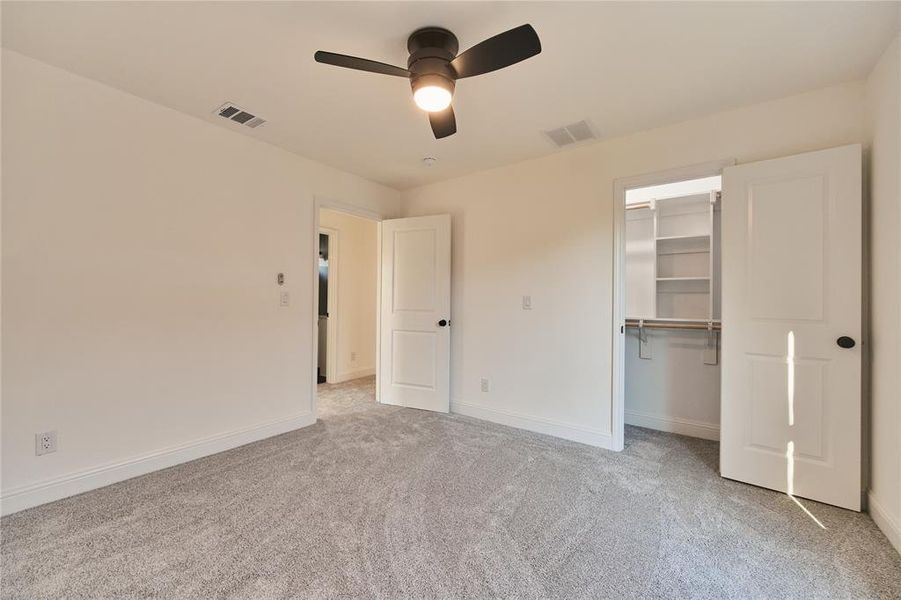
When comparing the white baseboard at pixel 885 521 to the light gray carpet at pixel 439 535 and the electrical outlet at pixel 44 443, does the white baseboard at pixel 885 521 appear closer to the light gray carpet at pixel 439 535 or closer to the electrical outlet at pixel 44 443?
the light gray carpet at pixel 439 535

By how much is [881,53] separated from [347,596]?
3586mm

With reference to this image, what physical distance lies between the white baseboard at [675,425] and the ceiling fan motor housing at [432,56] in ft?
10.6

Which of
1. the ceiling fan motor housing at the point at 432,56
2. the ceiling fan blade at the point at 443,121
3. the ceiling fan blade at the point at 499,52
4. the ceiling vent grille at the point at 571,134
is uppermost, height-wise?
the ceiling vent grille at the point at 571,134

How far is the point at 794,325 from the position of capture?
223cm

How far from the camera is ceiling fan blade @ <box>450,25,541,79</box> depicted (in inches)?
57.1

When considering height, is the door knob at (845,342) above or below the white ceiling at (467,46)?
below

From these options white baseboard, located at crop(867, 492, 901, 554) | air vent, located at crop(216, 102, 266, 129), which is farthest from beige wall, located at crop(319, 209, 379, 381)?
white baseboard, located at crop(867, 492, 901, 554)

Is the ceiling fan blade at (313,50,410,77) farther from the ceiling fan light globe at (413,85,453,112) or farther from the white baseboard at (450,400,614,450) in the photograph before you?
the white baseboard at (450,400,614,450)

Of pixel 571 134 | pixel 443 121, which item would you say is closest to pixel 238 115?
pixel 443 121

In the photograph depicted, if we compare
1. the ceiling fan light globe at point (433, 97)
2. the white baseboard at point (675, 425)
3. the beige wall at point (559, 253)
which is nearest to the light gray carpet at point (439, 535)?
the white baseboard at point (675, 425)

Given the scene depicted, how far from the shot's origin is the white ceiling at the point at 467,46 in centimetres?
168

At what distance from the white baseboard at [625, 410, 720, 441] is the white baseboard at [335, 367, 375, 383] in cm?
Answer: 356

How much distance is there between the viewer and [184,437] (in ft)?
8.57

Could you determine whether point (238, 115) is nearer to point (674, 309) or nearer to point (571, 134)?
point (571, 134)
